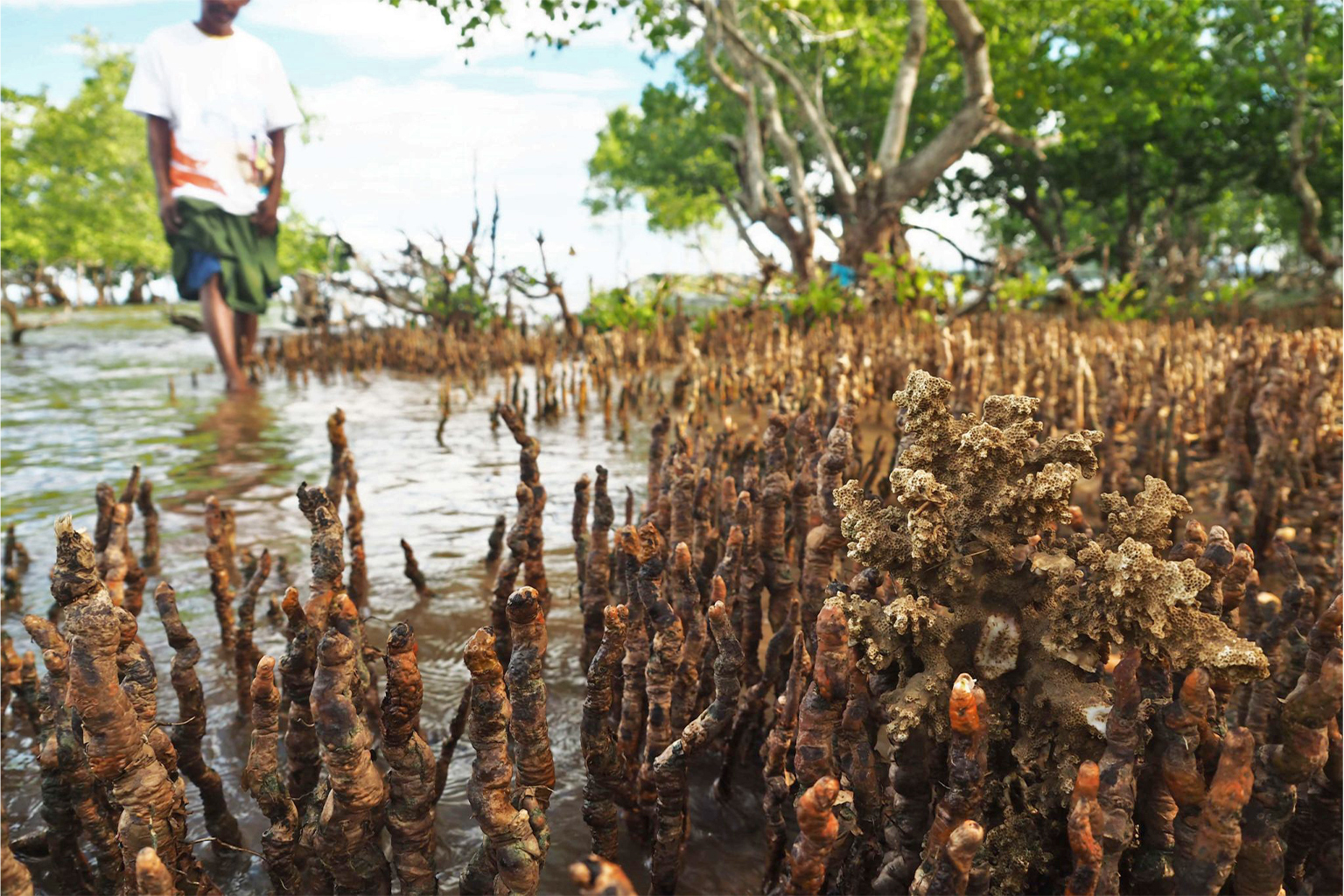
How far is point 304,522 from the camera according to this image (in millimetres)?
4559

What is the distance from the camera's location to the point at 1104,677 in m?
1.65

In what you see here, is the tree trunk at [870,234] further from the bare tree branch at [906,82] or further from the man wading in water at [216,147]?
the man wading in water at [216,147]

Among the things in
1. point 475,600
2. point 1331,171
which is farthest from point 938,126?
point 475,600

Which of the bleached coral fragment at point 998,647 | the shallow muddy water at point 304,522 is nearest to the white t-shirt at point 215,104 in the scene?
the shallow muddy water at point 304,522

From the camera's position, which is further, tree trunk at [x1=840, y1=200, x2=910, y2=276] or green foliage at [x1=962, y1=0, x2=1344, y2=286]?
green foliage at [x1=962, y1=0, x2=1344, y2=286]

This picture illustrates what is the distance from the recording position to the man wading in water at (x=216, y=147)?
779 cm

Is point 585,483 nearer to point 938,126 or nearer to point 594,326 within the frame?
point 594,326

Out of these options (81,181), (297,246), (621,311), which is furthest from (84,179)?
(621,311)

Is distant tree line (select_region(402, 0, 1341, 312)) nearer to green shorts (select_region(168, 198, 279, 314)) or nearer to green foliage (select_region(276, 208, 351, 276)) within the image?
green shorts (select_region(168, 198, 279, 314))

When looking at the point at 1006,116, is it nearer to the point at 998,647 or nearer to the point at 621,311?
the point at 621,311

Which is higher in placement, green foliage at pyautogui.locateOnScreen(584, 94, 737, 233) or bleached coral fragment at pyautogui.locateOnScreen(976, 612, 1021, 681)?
green foliage at pyautogui.locateOnScreen(584, 94, 737, 233)

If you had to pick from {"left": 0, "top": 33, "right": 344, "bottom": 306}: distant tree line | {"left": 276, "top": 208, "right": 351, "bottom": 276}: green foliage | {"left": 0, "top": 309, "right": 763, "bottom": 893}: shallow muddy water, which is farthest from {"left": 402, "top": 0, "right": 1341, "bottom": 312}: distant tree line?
{"left": 0, "top": 33, "right": 344, "bottom": 306}: distant tree line

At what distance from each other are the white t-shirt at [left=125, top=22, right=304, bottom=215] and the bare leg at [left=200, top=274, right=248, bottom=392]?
0.91 m

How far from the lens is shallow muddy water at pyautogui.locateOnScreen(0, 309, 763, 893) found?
2.04 m
